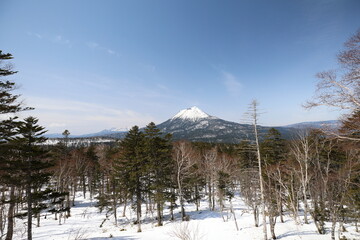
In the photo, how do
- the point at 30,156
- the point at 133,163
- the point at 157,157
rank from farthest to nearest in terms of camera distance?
the point at 157,157 → the point at 133,163 → the point at 30,156

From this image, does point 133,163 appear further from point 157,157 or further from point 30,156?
point 30,156

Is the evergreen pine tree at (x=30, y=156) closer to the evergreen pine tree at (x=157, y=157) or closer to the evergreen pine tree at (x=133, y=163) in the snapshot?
the evergreen pine tree at (x=133, y=163)

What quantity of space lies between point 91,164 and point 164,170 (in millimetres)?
30362

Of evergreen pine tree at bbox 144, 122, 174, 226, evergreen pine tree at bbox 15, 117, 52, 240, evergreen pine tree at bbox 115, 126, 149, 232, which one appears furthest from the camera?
evergreen pine tree at bbox 115, 126, 149, 232

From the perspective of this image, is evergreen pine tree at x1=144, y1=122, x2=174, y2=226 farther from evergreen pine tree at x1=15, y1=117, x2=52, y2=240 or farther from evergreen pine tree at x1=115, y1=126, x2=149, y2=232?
evergreen pine tree at x1=15, y1=117, x2=52, y2=240

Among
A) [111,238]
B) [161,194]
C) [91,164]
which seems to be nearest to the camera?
[111,238]

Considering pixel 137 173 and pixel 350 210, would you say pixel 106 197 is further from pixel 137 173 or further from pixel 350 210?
pixel 350 210

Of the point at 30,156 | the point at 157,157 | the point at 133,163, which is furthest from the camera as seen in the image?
the point at 157,157

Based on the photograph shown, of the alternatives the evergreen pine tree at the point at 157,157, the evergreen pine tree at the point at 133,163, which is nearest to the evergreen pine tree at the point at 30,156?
the evergreen pine tree at the point at 133,163

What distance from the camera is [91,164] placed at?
140 feet

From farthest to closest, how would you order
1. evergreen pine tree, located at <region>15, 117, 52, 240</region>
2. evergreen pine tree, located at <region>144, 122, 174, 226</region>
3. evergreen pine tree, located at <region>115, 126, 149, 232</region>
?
evergreen pine tree, located at <region>115, 126, 149, 232</region>, evergreen pine tree, located at <region>144, 122, 174, 226</region>, evergreen pine tree, located at <region>15, 117, 52, 240</region>

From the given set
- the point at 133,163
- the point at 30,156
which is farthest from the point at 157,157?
the point at 30,156

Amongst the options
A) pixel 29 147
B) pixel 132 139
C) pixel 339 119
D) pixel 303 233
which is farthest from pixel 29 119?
pixel 303 233

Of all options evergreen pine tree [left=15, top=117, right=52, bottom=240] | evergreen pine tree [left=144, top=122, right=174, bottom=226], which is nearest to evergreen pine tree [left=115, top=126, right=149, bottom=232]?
evergreen pine tree [left=144, top=122, right=174, bottom=226]
